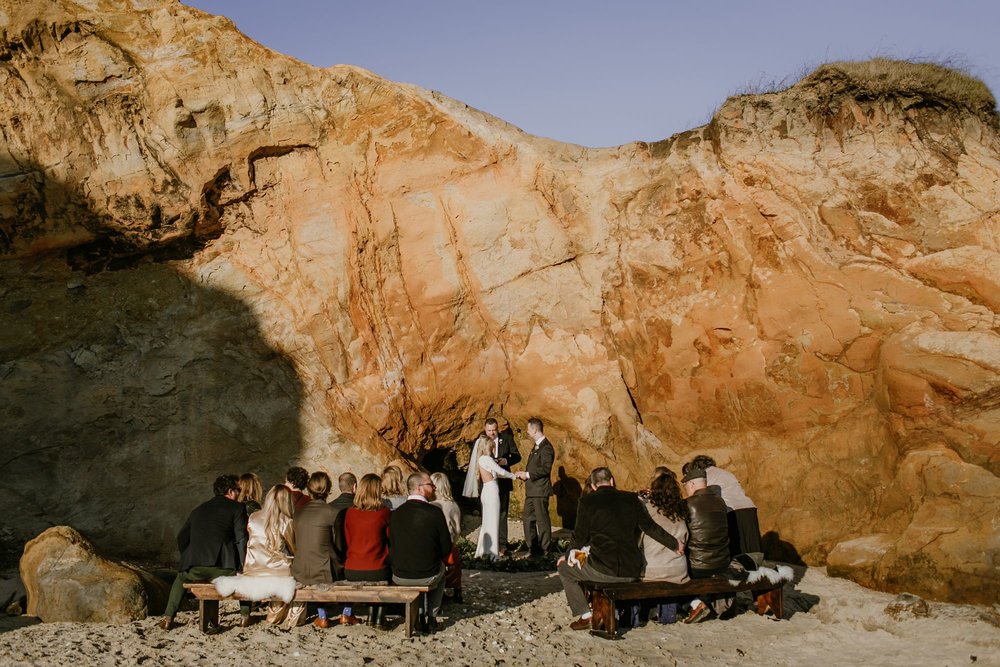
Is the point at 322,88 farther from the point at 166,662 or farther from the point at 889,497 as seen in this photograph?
the point at 889,497

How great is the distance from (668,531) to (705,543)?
0.43m

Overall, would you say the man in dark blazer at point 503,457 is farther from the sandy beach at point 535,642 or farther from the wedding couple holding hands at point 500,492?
the sandy beach at point 535,642

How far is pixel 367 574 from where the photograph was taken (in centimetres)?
742

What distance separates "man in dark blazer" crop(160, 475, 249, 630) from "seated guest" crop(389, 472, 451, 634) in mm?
1356

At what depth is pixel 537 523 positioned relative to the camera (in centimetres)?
1088

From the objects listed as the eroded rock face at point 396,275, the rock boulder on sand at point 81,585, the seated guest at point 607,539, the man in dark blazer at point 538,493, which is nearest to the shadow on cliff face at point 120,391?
the eroded rock face at point 396,275

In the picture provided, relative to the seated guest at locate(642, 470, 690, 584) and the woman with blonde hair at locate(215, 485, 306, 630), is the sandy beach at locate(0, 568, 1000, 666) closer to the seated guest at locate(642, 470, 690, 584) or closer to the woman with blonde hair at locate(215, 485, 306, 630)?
the woman with blonde hair at locate(215, 485, 306, 630)

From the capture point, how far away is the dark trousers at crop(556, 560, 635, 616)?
24.9 feet

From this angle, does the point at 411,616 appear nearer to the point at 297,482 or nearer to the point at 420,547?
the point at 420,547

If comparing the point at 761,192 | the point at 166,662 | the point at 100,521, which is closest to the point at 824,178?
the point at 761,192

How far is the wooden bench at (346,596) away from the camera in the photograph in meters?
7.06

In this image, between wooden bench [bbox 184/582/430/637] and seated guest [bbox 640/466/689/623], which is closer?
wooden bench [bbox 184/582/430/637]

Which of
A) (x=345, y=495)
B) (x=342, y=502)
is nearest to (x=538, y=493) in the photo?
(x=345, y=495)

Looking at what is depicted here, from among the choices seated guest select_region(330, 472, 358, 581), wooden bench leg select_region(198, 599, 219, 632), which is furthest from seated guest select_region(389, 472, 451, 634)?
wooden bench leg select_region(198, 599, 219, 632)
